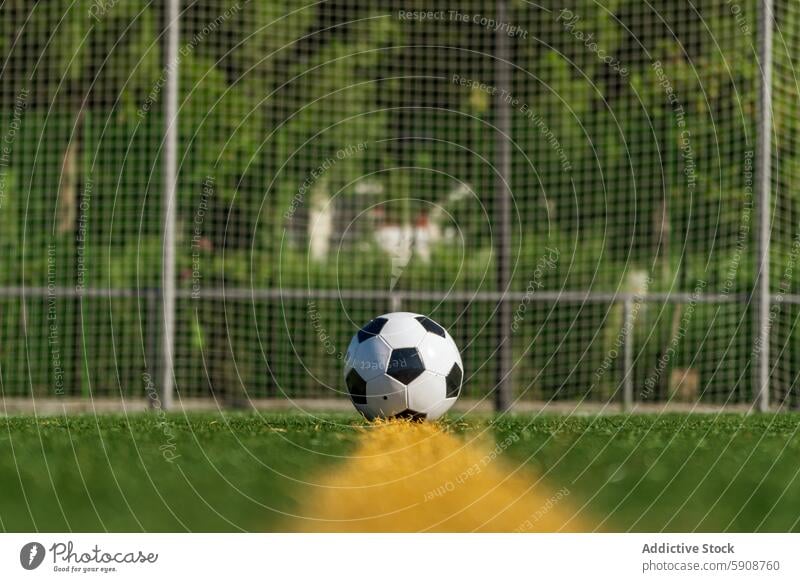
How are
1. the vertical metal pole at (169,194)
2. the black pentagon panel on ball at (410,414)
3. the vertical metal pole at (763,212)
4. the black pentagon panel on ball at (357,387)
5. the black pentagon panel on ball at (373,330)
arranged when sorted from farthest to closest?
1. the vertical metal pole at (169,194)
2. the vertical metal pole at (763,212)
3. the black pentagon panel on ball at (373,330)
4. the black pentagon panel on ball at (357,387)
5. the black pentagon panel on ball at (410,414)

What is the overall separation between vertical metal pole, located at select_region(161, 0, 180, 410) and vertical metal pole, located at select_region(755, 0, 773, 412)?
180 inches

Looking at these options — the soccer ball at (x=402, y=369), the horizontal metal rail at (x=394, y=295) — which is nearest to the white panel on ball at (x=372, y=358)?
the soccer ball at (x=402, y=369)

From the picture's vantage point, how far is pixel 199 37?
40.9 ft

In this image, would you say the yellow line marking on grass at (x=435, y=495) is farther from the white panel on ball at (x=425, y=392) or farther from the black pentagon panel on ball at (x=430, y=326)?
the black pentagon panel on ball at (x=430, y=326)

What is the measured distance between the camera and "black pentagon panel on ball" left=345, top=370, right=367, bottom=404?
6.77 meters

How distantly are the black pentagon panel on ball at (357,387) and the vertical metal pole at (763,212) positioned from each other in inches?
164

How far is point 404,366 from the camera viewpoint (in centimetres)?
667

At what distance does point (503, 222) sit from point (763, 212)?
95.1 inches

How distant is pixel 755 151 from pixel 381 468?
6.08 m

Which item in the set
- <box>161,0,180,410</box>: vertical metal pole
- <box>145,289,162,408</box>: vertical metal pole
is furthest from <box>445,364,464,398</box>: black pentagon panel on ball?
<box>145,289,162,408</box>: vertical metal pole

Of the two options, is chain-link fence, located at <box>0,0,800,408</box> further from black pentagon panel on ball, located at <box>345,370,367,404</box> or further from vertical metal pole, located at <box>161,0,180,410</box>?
black pentagon panel on ball, located at <box>345,370,367,404</box>

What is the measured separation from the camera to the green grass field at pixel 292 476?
5609mm
